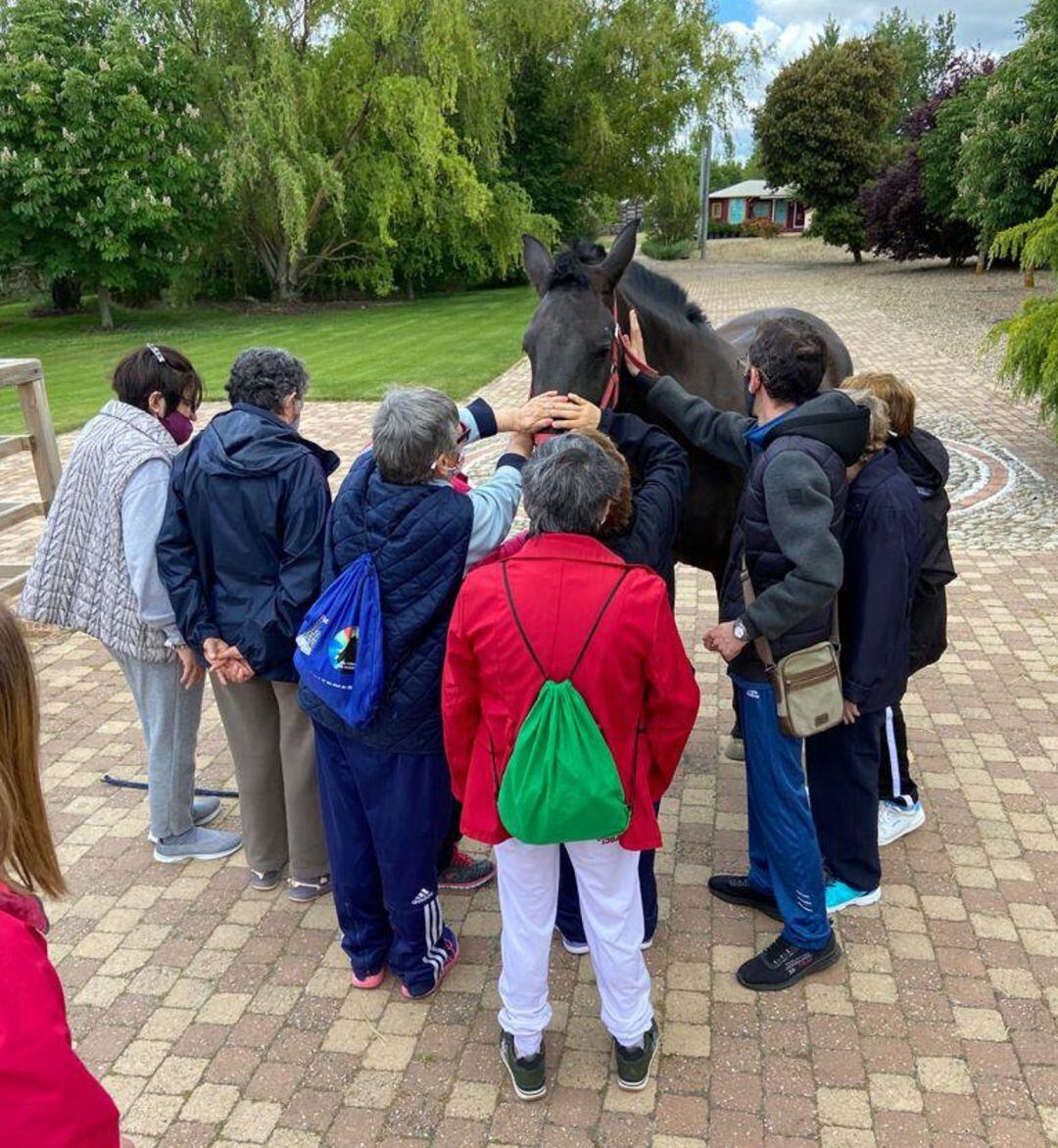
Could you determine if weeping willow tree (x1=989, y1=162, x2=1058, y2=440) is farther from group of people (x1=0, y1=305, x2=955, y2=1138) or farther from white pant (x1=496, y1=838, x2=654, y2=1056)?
white pant (x1=496, y1=838, x2=654, y2=1056)

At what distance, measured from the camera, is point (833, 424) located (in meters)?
2.83

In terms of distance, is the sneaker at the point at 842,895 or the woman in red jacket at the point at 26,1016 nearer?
the woman in red jacket at the point at 26,1016

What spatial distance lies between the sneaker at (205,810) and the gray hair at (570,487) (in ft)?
9.54

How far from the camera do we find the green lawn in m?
16.2

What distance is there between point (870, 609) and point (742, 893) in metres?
1.41

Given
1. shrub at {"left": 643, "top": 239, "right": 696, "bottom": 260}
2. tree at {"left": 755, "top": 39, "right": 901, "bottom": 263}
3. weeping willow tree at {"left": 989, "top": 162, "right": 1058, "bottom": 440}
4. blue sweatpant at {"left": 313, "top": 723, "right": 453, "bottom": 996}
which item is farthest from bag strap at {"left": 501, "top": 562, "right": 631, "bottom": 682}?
shrub at {"left": 643, "top": 239, "right": 696, "bottom": 260}

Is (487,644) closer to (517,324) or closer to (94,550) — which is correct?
(94,550)

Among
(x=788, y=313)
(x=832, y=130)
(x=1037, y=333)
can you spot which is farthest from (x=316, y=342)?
(x=832, y=130)

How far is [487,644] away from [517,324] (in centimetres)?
2270

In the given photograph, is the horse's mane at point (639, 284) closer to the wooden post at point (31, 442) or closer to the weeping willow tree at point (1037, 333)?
the wooden post at point (31, 442)

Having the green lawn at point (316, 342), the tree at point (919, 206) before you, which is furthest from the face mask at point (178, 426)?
the tree at point (919, 206)

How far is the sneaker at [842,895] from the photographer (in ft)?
12.0

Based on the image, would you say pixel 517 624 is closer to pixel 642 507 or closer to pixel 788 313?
pixel 642 507

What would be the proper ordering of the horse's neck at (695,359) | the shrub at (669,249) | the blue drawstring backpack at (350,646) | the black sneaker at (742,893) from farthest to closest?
the shrub at (669,249), the horse's neck at (695,359), the black sneaker at (742,893), the blue drawstring backpack at (350,646)
